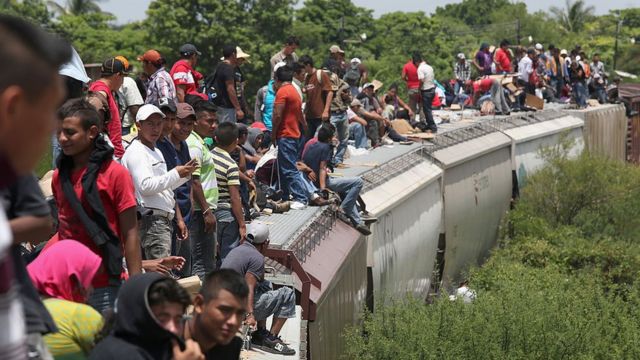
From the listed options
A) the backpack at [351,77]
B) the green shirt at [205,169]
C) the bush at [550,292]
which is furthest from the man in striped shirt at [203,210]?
the backpack at [351,77]

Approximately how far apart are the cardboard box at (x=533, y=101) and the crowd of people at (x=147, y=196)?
Answer: 12885 millimetres

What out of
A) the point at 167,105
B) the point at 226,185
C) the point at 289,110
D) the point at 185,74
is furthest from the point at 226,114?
the point at 167,105

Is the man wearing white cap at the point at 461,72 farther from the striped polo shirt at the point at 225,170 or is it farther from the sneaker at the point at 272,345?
the sneaker at the point at 272,345

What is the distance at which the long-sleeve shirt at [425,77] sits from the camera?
21750 millimetres

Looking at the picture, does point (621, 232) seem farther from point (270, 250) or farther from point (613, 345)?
point (270, 250)

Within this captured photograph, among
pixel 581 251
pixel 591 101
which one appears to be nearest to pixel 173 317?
pixel 581 251

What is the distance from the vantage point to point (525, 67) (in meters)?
29.5

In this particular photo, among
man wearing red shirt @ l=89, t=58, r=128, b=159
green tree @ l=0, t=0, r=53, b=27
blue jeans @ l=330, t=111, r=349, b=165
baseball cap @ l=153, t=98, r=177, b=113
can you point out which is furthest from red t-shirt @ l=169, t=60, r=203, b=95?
green tree @ l=0, t=0, r=53, b=27

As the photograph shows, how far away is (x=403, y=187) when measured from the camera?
60.5ft

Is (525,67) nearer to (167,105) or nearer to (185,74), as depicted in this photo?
(185,74)

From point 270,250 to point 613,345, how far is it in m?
6.62

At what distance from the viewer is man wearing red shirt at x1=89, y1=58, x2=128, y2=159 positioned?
8578mm

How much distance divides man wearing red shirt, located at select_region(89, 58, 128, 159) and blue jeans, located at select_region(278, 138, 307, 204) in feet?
12.7

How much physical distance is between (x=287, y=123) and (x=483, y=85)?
1673 centimetres
